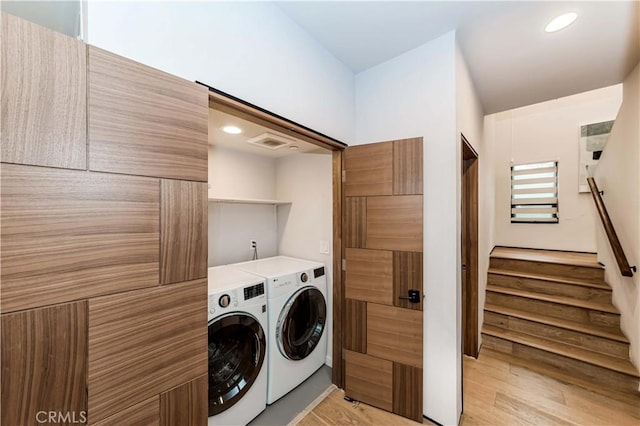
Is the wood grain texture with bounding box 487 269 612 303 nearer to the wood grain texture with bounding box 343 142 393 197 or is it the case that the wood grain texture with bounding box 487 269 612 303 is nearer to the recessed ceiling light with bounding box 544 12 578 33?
the wood grain texture with bounding box 343 142 393 197

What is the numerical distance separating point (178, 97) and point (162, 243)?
58 centimetres

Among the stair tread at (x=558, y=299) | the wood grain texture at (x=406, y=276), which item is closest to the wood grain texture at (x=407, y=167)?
the wood grain texture at (x=406, y=276)

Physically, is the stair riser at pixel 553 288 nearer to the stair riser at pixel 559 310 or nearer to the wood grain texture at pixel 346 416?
the stair riser at pixel 559 310

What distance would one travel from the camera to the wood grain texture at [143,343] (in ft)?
2.60

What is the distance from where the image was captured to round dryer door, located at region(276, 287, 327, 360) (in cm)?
199

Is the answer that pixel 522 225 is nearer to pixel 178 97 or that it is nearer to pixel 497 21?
pixel 497 21

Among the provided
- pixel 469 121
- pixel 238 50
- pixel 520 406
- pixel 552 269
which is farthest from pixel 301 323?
pixel 552 269

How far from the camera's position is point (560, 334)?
250 centimetres

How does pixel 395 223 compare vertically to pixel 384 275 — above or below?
above

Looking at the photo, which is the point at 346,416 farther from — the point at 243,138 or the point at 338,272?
the point at 243,138

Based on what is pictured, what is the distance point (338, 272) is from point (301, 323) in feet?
2.02

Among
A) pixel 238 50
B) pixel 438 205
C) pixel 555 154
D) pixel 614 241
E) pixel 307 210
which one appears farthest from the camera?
pixel 555 154

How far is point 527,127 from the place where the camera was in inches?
175

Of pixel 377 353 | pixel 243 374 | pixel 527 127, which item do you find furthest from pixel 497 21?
pixel 527 127
